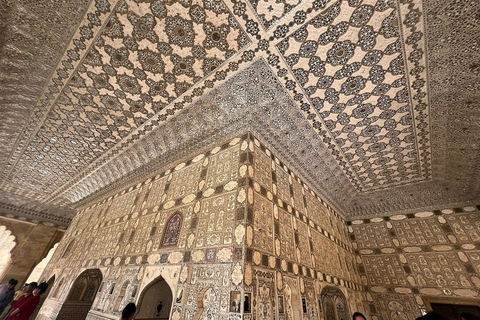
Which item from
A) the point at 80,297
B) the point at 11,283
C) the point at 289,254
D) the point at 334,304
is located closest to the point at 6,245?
the point at 11,283

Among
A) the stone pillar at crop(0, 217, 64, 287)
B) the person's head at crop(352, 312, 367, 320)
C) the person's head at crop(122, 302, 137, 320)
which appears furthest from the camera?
the stone pillar at crop(0, 217, 64, 287)

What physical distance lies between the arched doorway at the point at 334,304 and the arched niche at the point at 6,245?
13009 mm

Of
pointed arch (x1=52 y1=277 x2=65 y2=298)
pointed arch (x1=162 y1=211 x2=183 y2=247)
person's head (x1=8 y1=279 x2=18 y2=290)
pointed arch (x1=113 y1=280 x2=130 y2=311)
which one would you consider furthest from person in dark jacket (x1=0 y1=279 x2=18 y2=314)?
pointed arch (x1=162 y1=211 x2=183 y2=247)

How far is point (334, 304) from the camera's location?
457 cm

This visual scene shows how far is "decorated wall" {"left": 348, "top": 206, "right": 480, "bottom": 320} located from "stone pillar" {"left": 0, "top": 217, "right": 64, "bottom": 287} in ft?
47.3

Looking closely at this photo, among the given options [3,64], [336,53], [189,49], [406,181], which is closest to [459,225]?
[406,181]

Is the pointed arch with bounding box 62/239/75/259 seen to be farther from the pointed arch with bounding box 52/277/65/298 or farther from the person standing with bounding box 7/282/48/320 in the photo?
the person standing with bounding box 7/282/48/320

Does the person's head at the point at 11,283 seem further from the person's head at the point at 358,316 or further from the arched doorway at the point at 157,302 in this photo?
the person's head at the point at 358,316

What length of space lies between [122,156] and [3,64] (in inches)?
120

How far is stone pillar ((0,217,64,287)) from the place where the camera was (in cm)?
880

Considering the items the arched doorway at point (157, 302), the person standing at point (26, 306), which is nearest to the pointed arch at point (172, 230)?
the arched doorway at point (157, 302)

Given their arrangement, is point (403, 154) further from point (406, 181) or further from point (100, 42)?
point (100, 42)

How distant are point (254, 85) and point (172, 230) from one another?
3316mm

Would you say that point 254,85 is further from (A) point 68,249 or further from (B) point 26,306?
(A) point 68,249
